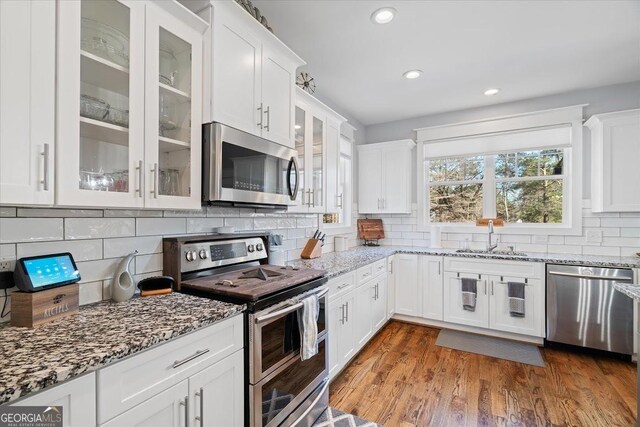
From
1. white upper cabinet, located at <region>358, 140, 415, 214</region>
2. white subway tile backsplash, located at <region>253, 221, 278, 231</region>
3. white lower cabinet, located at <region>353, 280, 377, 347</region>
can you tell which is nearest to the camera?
white subway tile backsplash, located at <region>253, 221, 278, 231</region>

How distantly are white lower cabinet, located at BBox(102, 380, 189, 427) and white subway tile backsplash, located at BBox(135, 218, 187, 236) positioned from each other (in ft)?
2.79

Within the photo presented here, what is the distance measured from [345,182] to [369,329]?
1.97 metres

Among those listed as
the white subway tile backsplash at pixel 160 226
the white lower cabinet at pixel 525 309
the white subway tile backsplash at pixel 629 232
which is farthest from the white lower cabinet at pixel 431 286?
the white subway tile backsplash at pixel 160 226

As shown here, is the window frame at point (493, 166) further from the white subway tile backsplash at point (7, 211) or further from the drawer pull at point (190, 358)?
the white subway tile backsplash at point (7, 211)

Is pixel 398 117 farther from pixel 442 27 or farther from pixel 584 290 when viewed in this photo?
pixel 584 290

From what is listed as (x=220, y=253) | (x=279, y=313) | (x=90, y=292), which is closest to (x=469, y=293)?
(x=279, y=313)

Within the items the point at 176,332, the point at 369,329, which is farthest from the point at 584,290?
the point at 176,332

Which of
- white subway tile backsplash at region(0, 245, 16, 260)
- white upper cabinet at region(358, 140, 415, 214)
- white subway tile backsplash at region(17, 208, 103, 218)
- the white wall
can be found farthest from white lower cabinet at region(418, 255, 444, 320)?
white subway tile backsplash at region(0, 245, 16, 260)

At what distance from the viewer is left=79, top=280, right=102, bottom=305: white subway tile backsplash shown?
1.33 m

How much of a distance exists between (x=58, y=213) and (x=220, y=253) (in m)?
0.81

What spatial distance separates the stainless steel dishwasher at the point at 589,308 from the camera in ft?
8.70

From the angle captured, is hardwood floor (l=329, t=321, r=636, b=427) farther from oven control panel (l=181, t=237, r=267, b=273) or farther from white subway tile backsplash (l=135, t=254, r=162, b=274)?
white subway tile backsplash (l=135, t=254, r=162, b=274)

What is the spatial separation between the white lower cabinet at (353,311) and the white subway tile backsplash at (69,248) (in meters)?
Result: 1.43

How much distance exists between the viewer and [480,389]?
7.45ft
